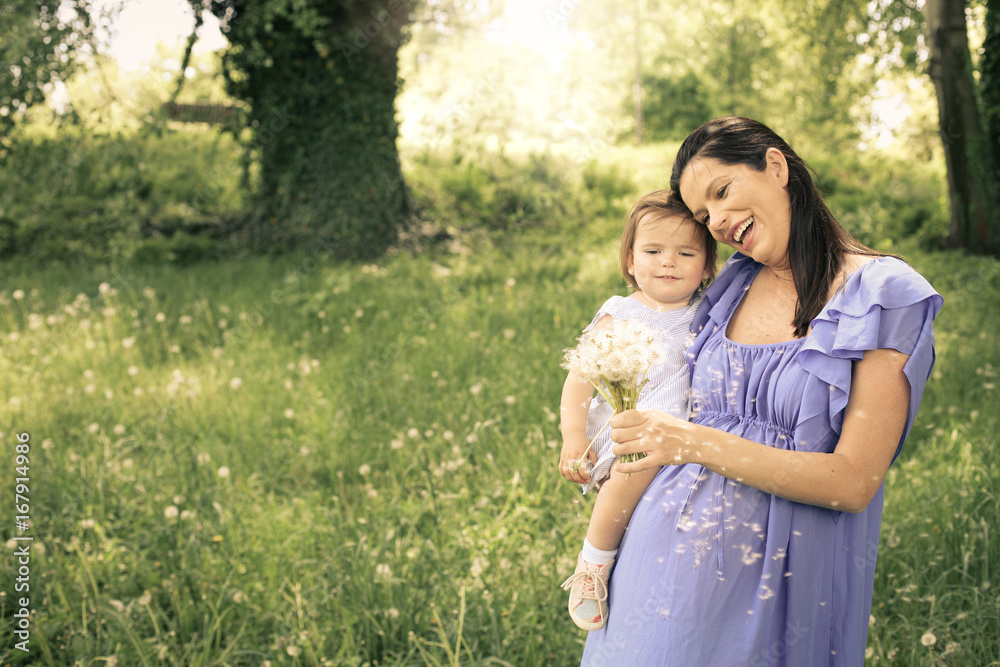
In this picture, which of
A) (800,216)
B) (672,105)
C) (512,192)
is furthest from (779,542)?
(672,105)

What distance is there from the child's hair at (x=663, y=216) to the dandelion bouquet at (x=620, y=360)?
1.59 feet

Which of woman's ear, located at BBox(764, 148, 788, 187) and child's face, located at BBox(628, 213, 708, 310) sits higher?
woman's ear, located at BBox(764, 148, 788, 187)

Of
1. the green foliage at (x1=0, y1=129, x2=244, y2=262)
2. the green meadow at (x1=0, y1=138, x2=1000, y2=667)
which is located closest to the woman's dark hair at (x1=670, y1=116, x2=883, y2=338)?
the green meadow at (x1=0, y1=138, x2=1000, y2=667)

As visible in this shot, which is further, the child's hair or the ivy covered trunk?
the ivy covered trunk

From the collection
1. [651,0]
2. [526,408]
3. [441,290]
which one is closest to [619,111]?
[651,0]

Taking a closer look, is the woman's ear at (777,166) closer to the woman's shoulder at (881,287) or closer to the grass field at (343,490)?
the woman's shoulder at (881,287)

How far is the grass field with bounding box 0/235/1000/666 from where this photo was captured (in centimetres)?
246

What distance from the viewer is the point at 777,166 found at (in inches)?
61.1

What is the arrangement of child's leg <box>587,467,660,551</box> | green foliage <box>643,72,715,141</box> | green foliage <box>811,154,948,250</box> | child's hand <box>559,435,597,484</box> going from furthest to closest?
green foliage <box>643,72,715,141</box>
green foliage <box>811,154,948,250</box>
child's hand <box>559,435,597,484</box>
child's leg <box>587,467,660,551</box>

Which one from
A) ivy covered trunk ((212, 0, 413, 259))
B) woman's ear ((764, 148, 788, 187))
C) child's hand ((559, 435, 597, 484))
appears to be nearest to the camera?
woman's ear ((764, 148, 788, 187))

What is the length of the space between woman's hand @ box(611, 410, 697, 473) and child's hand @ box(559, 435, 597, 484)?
0.33 m

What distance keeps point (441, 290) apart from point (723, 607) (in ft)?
17.4

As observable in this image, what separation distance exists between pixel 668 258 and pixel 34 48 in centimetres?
705

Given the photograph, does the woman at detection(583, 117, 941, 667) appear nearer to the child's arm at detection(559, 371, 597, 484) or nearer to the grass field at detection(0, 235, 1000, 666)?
the child's arm at detection(559, 371, 597, 484)
